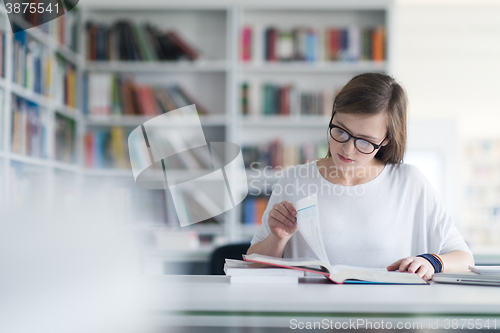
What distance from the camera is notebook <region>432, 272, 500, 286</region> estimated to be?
922mm

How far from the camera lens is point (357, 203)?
135cm

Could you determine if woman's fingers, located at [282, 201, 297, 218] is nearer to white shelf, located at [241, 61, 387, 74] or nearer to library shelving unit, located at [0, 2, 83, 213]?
library shelving unit, located at [0, 2, 83, 213]

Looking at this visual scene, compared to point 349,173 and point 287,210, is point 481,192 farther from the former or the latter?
Answer: point 287,210

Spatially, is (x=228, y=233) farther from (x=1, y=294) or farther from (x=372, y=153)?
(x=1, y=294)

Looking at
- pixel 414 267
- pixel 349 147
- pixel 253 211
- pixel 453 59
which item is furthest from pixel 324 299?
pixel 453 59

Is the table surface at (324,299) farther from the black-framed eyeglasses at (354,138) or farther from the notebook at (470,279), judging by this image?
the black-framed eyeglasses at (354,138)

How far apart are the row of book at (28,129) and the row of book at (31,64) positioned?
10 cm

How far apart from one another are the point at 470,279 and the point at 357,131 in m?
0.45

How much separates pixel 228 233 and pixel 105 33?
170cm

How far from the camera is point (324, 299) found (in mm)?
742

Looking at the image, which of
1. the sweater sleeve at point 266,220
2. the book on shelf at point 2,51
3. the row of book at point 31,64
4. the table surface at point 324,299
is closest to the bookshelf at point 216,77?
the row of book at point 31,64

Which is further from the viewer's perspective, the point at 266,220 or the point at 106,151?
the point at 106,151

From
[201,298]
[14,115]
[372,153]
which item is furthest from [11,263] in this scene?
[14,115]

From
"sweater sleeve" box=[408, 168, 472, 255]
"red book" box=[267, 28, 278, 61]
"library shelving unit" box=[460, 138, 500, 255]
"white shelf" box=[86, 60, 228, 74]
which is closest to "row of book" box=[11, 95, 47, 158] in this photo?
"white shelf" box=[86, 60, 228, 74]
